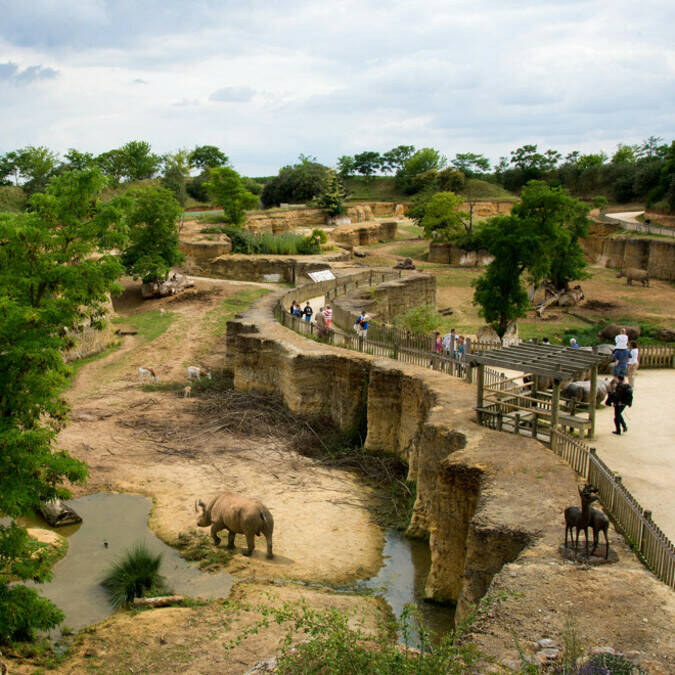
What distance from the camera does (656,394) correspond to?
55.3 feet

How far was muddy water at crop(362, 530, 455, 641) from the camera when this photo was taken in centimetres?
1192

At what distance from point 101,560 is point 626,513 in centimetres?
953

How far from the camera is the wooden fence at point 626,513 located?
26.7 ft

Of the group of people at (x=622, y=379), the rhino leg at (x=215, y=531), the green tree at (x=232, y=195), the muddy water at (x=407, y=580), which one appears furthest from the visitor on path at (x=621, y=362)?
the green tree at (x=232, y=195)

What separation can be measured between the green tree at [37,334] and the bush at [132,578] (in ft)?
6.07

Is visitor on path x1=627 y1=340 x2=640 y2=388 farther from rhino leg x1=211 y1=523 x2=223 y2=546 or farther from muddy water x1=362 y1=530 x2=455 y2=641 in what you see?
rhino leg x1=211 y1=523 x2=223 y2=546

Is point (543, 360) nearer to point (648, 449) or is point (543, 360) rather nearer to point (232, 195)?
point (648, 449)

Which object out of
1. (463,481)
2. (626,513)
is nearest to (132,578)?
(463,481)

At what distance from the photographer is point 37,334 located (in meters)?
9.87

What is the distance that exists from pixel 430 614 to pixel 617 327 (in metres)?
18.9

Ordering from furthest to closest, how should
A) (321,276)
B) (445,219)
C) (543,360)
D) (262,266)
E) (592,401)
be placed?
(445,219) → (262,266) → (321,276) → (592,401) → (543,360)

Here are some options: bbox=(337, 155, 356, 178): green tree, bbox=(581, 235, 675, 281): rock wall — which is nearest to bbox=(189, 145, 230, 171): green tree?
bbox=(337, 155, 356, 178): green tree

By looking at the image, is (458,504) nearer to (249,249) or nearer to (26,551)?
(26,551)

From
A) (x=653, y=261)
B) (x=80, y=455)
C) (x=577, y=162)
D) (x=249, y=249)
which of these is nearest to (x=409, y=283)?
(x=249, y=249)
